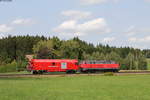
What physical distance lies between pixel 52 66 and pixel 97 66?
10.0 metres

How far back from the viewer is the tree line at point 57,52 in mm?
92812

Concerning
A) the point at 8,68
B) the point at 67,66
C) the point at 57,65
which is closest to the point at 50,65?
the point at 57,65

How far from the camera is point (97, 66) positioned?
6334 cm

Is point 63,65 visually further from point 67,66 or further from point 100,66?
point 100,66

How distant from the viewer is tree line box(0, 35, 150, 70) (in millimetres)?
92812

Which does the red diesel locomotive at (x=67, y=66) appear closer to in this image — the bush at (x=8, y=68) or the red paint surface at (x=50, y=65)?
the red paint surface at (x=50, y=65)

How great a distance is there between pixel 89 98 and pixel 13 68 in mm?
67534

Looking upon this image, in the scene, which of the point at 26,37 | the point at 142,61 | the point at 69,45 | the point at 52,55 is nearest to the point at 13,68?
the point at 52,55

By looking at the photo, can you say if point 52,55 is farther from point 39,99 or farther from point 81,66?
point 39,99

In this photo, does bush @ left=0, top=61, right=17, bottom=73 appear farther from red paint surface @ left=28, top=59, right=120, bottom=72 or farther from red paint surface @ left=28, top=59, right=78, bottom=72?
red paint surface @ left=28, top=59, right=78, bottom=72

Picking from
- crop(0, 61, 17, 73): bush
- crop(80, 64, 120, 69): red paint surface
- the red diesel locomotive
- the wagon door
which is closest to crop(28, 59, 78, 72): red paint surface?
the red diesel locomotive

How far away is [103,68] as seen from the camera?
63.8m

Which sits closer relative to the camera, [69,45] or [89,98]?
[89,98]

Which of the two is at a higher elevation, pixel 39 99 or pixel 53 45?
pixel 53 45
